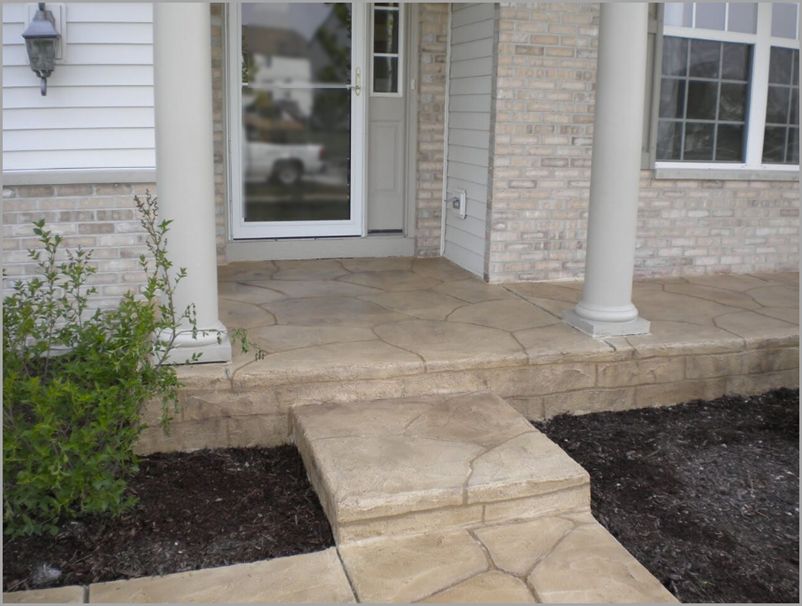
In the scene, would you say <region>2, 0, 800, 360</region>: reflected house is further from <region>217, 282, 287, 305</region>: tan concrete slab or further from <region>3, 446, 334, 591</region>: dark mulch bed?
<region>3, 446, 334, 591</region>: dark mulch bed

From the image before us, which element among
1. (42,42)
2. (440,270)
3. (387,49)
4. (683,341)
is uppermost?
(387,49)

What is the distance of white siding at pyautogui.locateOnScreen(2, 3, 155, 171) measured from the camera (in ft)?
13.3

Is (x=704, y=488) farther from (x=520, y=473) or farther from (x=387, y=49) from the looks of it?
(x=387, y=49)

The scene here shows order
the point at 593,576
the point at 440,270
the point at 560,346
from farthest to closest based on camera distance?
1. the point at 440,270
2. the point at 560,346
3. the point at 593,576

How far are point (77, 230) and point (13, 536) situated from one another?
1976 millimetres

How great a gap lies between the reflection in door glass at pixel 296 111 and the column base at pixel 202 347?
99.3 inches

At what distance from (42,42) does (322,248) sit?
260 cm

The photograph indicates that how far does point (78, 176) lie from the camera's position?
4191mm

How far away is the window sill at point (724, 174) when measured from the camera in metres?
5.70

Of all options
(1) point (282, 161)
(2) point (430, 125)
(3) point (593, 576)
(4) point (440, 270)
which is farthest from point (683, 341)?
(1) point (282, 161)

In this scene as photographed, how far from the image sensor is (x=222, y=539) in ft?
9.32

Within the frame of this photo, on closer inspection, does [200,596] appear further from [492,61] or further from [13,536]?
[492,61]

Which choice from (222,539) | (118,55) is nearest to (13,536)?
(222,539)

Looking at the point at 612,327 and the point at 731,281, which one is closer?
the point at 612,327
